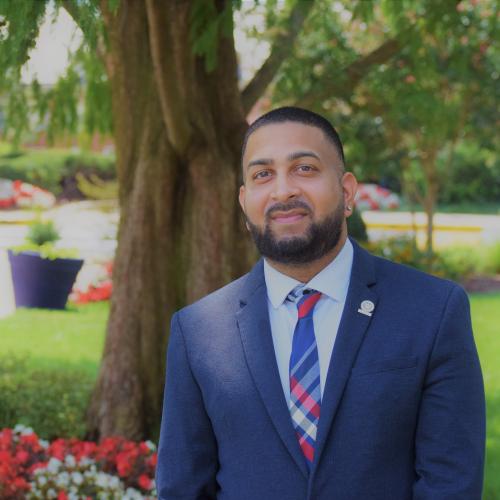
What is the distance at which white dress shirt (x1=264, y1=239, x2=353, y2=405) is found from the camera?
217 centimetres

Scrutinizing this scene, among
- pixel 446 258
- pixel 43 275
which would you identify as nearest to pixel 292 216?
pixel 43 275

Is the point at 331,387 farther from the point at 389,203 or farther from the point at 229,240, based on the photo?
the point at 389,203

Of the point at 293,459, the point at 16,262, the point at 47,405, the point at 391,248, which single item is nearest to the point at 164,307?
the point at 47,405

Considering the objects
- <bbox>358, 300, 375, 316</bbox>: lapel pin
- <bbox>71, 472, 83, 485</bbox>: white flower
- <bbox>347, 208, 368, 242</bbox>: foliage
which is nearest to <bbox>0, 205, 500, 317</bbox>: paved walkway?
<bbox>347, 208, 368, 242</bbox>: foliage

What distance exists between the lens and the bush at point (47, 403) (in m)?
5.66

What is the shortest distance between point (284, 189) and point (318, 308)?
1.04ft

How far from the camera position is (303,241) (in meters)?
2.11

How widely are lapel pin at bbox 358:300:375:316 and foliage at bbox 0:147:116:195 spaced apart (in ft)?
92.3

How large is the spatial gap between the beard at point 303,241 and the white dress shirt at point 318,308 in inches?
2.8

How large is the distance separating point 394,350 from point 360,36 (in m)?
10.9

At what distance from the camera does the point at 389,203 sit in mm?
28391

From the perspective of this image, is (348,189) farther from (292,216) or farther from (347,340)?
(347,340)

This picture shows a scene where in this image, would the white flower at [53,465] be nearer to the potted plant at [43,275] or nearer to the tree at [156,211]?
the tree at [156,211]

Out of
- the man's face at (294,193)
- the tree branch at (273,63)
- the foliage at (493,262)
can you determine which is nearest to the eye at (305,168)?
the man's face at (294,193)
